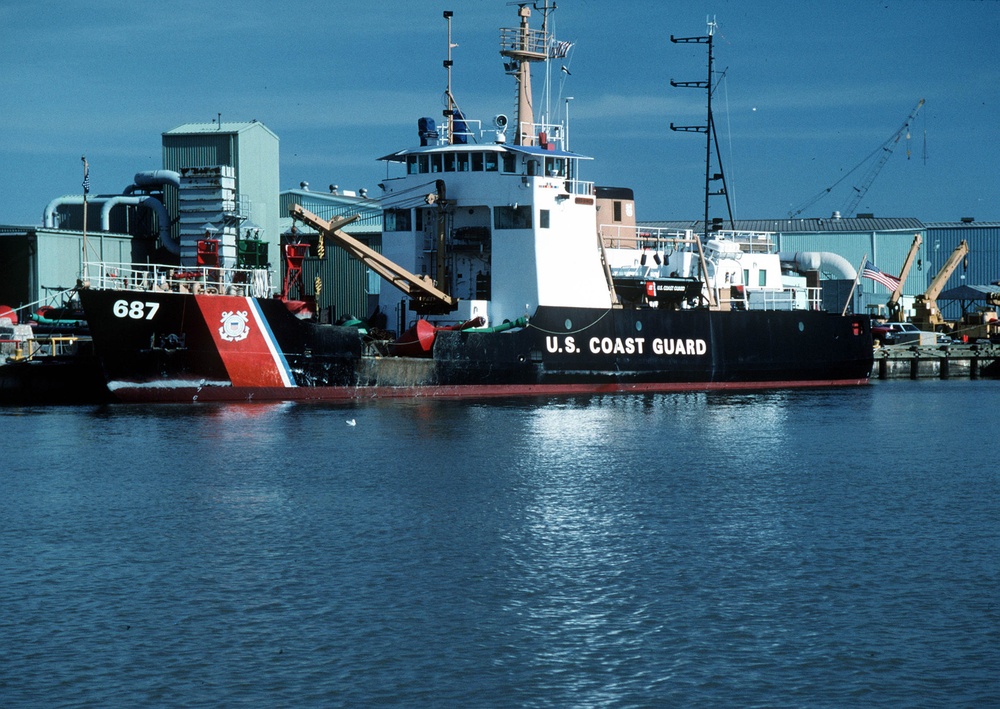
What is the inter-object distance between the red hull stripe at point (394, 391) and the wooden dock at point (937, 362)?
44.1 ft

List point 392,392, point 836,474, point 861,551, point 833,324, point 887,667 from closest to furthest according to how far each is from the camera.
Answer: point 887,667, point 861,551, point 836,474, point 392,392, point 833,324

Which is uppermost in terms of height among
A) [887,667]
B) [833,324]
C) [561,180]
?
[561,180]

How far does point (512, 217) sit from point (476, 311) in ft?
9.61

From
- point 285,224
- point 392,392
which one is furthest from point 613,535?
point 285,224

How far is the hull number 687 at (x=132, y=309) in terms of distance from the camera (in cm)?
3023

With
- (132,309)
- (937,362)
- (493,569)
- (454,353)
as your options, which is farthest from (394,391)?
(937,362)

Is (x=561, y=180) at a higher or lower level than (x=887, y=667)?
higher

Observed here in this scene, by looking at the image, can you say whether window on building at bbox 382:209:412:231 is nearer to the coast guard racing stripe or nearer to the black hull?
the black hull

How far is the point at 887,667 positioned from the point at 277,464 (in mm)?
13820

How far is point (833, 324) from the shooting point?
4347cm

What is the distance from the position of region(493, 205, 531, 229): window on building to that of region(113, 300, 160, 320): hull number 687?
1056 cm

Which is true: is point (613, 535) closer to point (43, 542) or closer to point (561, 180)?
point (43, 542)

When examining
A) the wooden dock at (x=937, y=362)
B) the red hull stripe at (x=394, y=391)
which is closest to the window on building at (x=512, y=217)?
the red hull stripe at (x=394, y=391)

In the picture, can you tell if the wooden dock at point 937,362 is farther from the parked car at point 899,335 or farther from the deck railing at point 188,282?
the deck railing at point 188,282
